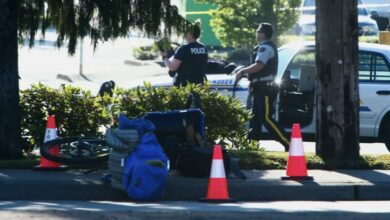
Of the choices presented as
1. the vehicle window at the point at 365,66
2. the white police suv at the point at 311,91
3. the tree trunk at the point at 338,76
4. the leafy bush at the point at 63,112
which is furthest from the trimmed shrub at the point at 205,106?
the vehicle window at the point at 365,66

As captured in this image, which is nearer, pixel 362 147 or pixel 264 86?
pixel 264 86

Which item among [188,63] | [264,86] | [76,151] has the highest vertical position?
[188,63]

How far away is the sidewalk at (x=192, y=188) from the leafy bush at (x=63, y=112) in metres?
1.64

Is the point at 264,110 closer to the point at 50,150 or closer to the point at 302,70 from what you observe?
the point at 302,70

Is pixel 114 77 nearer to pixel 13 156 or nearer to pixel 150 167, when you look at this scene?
pixel 13 156

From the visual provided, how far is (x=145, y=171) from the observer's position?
9.45 meters

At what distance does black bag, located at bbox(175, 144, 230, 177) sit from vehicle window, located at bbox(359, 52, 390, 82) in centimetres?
433

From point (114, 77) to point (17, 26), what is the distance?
61.5 feet

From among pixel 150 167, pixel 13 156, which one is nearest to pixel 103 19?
pixel 13 156

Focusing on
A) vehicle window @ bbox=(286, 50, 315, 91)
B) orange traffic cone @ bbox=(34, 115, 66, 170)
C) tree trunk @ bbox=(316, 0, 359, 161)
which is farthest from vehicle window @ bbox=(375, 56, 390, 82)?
orange traffic cone @ bbox=(34, 115, 66, 170)

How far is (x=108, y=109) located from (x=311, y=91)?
9.79 ft

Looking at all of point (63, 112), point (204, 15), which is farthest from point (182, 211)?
point (204, 15)

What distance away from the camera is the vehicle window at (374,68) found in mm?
14031

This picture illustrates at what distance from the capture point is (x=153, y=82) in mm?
14516
